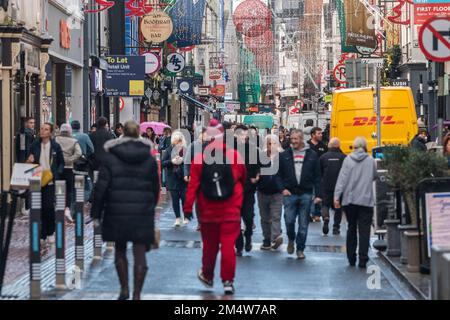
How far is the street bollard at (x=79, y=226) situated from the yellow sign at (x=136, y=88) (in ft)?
68.0

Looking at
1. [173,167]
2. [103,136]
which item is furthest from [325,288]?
[103,136]

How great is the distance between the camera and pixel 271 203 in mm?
19047

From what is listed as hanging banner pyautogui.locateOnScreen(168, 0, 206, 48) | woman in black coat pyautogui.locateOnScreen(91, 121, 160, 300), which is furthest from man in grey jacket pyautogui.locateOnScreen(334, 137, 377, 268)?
hanging banner pyautogui.locateOnScreen(168, 0, 206, 48)

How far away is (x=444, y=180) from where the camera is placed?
47.4 feet

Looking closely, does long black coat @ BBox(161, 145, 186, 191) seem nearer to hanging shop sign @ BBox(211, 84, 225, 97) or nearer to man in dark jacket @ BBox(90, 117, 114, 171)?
man in dark jacket @ BBox(90, 117, 114, 171)

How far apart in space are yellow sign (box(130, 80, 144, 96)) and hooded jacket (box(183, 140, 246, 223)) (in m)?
22.8

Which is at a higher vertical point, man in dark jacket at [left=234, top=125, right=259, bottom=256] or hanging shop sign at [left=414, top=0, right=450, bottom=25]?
hanging shop sign at [left=414, top=0, right=450, bottom=25]

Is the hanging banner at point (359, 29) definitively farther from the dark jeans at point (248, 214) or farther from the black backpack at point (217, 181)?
the black backpack at point (217, 181)

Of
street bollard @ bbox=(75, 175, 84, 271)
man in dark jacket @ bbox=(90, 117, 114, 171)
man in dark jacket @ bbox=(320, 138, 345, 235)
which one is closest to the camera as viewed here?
street bollard @ bbox=(75, 175, 84, 271)

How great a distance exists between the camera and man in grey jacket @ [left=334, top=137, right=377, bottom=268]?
→ 1667cm

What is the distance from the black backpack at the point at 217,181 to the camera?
13758 millimetres

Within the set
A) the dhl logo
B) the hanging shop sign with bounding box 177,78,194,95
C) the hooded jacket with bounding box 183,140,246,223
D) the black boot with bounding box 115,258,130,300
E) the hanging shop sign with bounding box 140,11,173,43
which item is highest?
the hanging shop sign with bounding box 140,11,173,43

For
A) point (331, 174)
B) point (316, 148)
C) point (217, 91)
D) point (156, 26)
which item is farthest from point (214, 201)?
point (217, 91)

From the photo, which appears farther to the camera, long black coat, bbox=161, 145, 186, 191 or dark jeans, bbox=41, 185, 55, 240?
long black coat, bbox=161, 145, 186, 191
